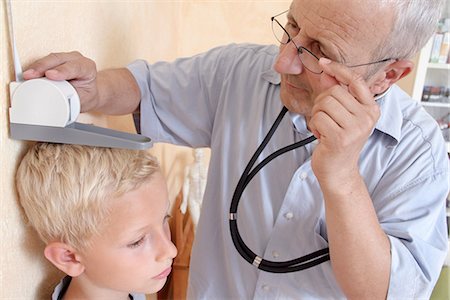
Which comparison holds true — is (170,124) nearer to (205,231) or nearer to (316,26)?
(205,231)

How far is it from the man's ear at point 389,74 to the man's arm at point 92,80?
0.52 meters

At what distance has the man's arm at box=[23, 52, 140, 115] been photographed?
63 cm

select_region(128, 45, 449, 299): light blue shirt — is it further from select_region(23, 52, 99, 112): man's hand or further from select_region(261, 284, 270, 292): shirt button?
select_region(23, 52, 99, 112): man's hand

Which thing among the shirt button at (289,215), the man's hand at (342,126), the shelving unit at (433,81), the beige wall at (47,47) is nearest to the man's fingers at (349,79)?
the man's hand at (342,126)

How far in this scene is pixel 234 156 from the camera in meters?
1.09

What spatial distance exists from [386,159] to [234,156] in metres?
0.35

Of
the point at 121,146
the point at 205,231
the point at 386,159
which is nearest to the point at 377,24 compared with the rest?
the point at 386,159

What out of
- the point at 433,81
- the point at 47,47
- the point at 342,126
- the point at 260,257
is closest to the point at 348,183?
the point at 342,126

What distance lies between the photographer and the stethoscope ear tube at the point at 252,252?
0.95 metres

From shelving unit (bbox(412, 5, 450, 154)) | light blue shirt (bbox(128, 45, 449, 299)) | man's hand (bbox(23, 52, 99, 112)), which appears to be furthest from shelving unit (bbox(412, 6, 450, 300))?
man's hand (bbox(23, 52, 99, 112))

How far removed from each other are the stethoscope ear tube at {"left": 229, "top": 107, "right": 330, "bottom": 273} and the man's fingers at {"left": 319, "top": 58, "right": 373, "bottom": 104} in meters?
0.19

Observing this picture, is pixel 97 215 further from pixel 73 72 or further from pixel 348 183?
pixel 348 183

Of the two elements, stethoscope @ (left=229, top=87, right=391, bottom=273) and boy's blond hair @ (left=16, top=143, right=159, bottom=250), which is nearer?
boy's blond hair @ (left=16, top=143, right=159, bottom=250)

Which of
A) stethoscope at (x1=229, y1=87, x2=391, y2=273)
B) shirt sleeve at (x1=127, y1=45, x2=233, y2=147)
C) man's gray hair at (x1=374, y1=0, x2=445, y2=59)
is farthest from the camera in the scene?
shirt sleeve at (x1=127, y1=45, x2=233, y2=147)
